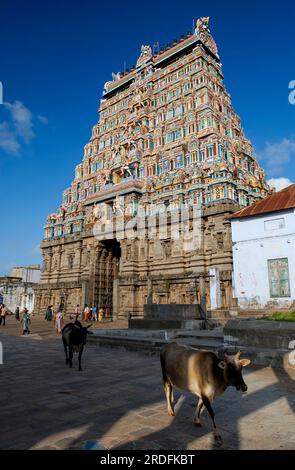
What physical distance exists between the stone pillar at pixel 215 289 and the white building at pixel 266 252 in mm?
3797

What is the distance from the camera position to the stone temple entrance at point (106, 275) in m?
38.2

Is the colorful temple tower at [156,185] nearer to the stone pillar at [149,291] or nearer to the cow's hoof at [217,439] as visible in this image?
the stone pillar at [149,291]

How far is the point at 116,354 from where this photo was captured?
11.6m

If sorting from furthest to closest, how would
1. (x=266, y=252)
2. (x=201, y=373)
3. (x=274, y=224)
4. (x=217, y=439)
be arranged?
(x=266, y=252)
(x=274, y=224)
(x=201, y=373)
(x=217, y=439)

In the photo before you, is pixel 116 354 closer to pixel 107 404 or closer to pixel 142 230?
pixel 107 404

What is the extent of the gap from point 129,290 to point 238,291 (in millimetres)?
13503

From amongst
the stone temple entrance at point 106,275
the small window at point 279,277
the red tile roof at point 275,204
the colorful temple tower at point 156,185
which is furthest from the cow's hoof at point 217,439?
Result: the stone temple entrance at point 106,275

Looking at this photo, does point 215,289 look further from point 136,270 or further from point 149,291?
point 136,270

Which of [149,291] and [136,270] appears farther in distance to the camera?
[136,270]

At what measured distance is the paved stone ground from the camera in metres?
3.99

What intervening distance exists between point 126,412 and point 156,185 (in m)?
32.8

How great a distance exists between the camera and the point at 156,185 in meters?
36.7

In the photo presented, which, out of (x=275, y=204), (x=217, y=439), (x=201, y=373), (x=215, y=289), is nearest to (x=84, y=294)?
(x=215, y=289)
